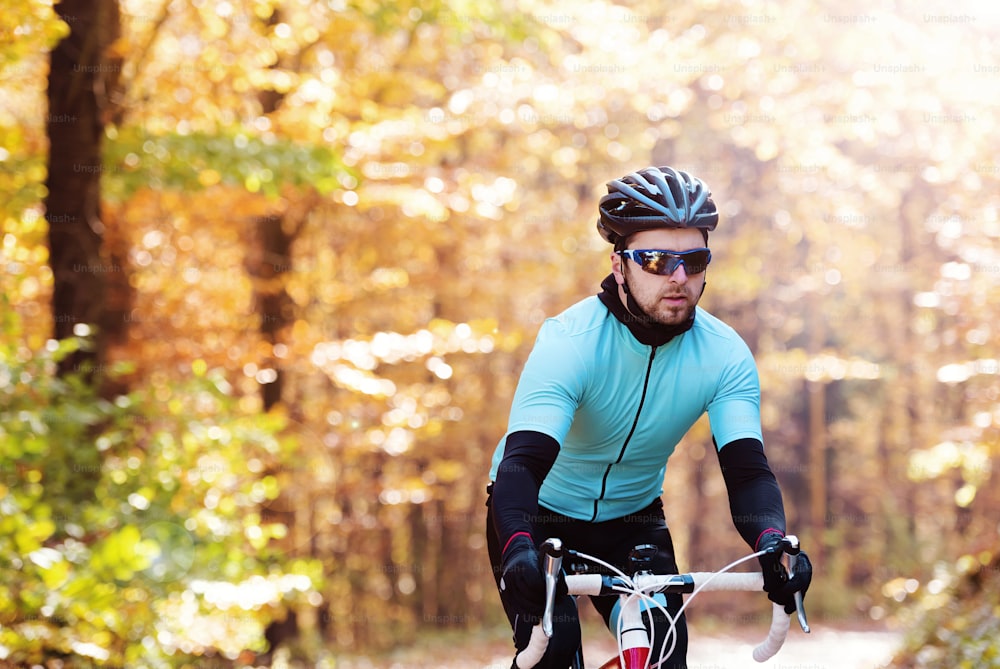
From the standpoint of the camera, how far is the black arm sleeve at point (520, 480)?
293 cm

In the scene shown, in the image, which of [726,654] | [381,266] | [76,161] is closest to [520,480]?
[76,161]

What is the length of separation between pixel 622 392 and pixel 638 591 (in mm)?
796

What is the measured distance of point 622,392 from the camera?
3348mm

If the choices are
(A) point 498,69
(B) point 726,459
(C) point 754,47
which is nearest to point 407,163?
(A) point 498,69

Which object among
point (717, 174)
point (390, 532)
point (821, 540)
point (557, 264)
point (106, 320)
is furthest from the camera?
point (821, 540)

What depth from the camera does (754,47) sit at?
12516 mm

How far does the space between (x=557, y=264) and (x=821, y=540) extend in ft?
43.2

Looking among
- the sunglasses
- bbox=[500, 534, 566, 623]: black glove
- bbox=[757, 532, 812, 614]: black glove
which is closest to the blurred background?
bbox=[500, 534, 566, 623]: black glove

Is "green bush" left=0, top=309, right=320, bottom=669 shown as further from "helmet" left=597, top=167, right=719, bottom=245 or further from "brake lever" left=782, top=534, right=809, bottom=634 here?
"brake lever" left=782, top=534, right=809, bottom=634

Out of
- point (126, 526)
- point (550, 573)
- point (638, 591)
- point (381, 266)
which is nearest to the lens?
point (550, 573)

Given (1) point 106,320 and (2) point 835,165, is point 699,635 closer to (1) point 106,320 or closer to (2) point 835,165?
(2) point 835,165

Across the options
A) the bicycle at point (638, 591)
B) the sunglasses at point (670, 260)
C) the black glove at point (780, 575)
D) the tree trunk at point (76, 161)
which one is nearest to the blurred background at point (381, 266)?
the tree trunk at point (76, 161)

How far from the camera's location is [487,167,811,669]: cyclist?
3049 millimetres

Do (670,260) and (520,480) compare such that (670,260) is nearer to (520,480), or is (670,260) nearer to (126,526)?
(520,480)
